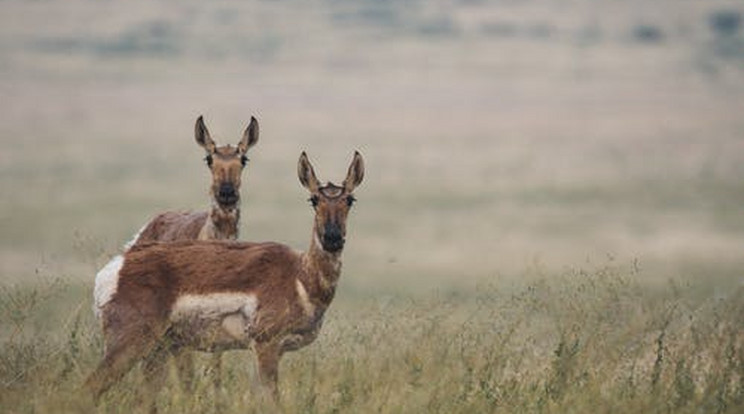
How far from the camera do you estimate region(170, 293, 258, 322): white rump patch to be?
10203 millimetres

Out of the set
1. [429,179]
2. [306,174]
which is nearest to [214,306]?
[306,174]

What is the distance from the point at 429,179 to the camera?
6066 cm

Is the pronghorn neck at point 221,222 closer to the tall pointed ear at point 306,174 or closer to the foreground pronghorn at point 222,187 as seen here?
the foreground pronghorn at point 222,187

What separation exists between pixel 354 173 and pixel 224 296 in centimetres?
115

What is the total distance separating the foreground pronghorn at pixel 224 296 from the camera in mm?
10000

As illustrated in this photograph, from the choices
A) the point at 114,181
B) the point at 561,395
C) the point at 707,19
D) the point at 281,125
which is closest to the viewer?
the point at 561,395

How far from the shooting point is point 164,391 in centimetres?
980

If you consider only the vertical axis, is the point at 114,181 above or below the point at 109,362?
below

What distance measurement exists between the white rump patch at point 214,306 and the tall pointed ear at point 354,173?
2.98 feet

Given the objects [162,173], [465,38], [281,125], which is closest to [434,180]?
[162,173]

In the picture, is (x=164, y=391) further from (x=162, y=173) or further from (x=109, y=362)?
(x=162, y=173)

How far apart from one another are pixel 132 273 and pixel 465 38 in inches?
3733

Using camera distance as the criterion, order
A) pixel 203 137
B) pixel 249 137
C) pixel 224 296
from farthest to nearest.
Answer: pixel 249 137 → pixel 203 137 → pixel 224 296

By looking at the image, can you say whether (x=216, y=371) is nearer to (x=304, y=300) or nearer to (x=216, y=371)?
(x=216, y=371)
